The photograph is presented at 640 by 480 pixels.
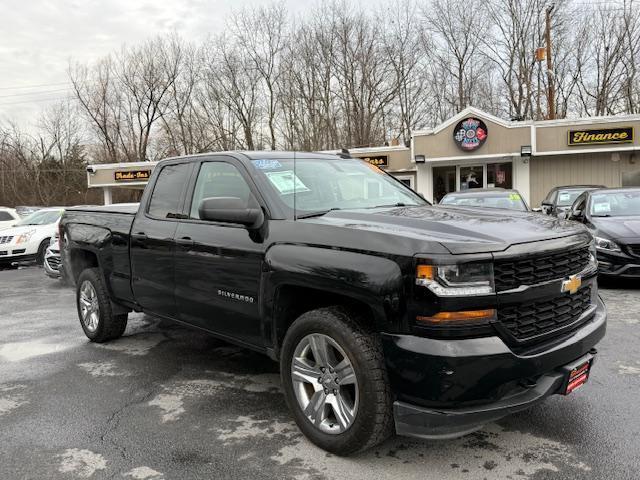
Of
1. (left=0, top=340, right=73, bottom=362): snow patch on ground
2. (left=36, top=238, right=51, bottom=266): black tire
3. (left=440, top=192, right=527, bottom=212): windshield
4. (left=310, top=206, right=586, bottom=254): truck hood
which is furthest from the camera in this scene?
(left=36, top=238, right=51, bottom=266): black tire

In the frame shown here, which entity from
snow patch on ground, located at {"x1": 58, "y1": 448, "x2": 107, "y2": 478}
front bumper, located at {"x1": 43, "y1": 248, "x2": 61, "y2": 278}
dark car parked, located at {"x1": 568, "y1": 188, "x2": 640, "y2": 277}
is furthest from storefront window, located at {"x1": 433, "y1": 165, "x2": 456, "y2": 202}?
snow patch on ground, located at {"x1": 58, "y1": 448, "x2": 107, "y2": 478}

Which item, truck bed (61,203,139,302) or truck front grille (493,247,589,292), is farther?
truck bed (61,203,139,302)

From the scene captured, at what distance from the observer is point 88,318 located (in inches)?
227

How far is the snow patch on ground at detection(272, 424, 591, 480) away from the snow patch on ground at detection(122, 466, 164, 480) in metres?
0.66

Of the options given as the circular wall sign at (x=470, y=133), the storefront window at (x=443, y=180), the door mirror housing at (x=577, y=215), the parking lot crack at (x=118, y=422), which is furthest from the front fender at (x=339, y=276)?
the storefront window at (x=443, y=180)

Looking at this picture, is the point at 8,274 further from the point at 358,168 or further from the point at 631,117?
the point at 631,117

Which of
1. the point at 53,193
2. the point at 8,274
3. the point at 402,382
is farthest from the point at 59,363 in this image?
the point at 53,193

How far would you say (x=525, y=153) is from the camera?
20.1 metres

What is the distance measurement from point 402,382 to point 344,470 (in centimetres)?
66

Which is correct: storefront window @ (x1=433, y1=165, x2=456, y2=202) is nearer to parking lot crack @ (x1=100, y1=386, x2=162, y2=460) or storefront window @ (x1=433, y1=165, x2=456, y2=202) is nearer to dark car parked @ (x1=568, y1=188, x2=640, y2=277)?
dark car parked @ (x1=568, y1=188, x2=640, y2=277)

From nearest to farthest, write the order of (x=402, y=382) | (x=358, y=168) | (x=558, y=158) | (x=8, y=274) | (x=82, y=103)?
(x=402, y=382)
(x=358, y=168)
(x=8, y=274)
(x=558, y=158)
(x=82, y=103)

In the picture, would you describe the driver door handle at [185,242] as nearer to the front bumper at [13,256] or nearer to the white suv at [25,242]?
the white suv at [25,242]

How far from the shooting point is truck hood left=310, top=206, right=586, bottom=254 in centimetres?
269

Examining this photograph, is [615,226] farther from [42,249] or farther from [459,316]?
[42,249]
